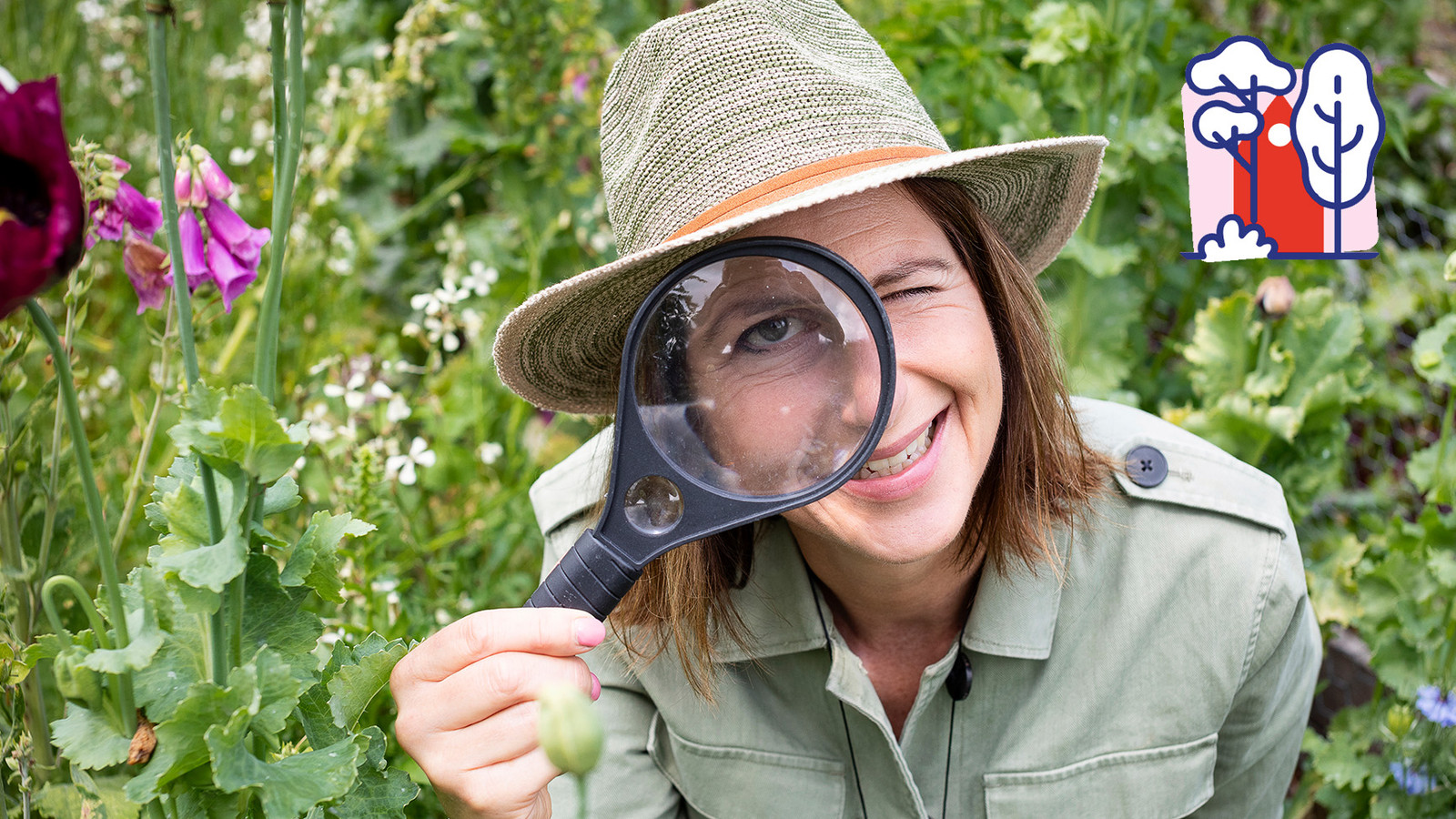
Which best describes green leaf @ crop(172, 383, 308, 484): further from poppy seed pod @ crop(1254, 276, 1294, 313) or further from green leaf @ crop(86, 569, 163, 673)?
poppy seed pod @ crop(1254, 276, 1294, 313)

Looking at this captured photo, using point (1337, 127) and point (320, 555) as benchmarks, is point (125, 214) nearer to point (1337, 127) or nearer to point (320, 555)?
point (320, 555)

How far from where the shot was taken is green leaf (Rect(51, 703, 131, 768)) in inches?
30.7

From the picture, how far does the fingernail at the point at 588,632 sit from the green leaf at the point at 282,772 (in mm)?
205

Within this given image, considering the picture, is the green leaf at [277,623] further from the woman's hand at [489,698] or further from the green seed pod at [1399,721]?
the green seed pod at [1399,721]

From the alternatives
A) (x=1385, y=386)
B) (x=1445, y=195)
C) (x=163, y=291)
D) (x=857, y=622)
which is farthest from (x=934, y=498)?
(x=1445, y=195)

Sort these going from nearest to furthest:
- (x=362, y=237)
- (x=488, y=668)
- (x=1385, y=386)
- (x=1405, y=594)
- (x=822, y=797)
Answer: (x=488, y=668)
(x=822, y=797)
(x=1405, y=594)
(x=1385, y=386)
(x=362, y=237)

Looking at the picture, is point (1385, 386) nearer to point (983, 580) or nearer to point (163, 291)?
point (983, 580)

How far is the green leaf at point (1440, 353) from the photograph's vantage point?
5.56ft

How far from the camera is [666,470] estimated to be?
1054 mm

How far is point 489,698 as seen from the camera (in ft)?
3.19

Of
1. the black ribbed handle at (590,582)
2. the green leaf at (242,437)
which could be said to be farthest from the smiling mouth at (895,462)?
the green leaf at (242,437)

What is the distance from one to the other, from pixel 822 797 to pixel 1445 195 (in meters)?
2.94

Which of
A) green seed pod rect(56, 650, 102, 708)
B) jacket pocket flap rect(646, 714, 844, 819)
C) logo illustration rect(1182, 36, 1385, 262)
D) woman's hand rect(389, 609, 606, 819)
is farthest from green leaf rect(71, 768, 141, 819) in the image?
logo illustration rect(1182, 36, 1385, 262)

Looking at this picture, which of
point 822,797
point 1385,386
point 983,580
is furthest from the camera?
point 1385,386
